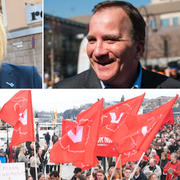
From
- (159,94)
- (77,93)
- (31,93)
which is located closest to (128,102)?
(159,94)

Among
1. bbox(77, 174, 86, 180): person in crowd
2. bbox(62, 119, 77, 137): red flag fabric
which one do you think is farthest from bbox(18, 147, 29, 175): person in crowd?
bbox(77, 174, 86, 180): person in crowd

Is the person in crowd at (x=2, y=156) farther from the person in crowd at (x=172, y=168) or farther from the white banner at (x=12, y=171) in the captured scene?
the person in crowd at (x=172, y=168)

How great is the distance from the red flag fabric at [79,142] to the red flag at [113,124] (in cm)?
11

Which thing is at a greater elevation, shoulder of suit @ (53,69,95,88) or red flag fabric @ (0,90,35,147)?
shoulder of suit @ (53,69,95,88)

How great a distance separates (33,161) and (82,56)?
1.91 m

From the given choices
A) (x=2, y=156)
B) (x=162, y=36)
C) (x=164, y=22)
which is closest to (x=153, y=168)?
(x=2, y=156)

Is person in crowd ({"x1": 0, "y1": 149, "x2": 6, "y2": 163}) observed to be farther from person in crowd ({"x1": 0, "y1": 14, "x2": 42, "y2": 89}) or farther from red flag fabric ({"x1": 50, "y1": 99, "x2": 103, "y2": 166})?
person in crowd ({"x1": 0, "y1": 14, "x2": 42, "y2": 89})

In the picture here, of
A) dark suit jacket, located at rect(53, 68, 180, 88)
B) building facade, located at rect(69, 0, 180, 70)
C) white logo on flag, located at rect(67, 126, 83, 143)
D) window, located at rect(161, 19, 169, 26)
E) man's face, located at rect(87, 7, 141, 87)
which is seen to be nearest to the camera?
man's face, located at rect(87, 7, 141, 87)

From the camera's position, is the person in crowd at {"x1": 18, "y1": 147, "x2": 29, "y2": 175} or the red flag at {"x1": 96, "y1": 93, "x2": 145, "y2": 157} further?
the person in crowd at {"x1": 18, "y1": 147, "x2": 29, "y2": 175}

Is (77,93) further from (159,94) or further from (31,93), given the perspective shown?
(159,94)

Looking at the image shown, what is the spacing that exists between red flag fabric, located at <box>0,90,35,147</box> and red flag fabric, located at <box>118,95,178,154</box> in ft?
3.51

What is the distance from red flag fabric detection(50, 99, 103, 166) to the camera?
116 inches

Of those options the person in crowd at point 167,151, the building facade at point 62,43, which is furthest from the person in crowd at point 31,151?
the building facade at point 62,43

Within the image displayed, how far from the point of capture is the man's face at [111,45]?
9.00 feet
